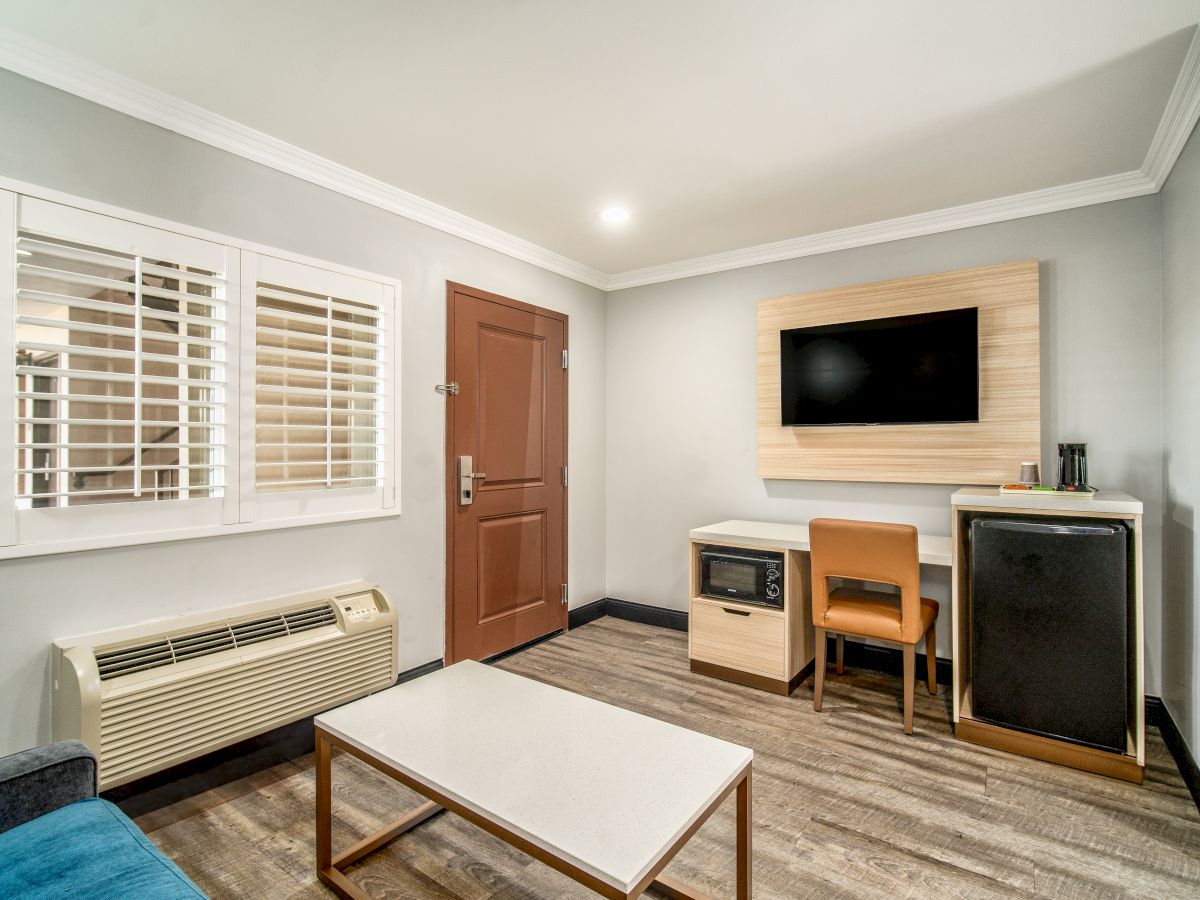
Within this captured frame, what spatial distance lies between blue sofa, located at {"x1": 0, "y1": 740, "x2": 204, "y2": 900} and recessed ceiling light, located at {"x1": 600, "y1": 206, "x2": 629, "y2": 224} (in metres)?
2.95

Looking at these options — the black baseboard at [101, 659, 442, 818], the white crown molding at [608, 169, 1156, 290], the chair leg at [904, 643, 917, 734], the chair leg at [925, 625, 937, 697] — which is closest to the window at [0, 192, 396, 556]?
the black baseboard at [101, 659, 442, 818]

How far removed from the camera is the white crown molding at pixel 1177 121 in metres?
1.97

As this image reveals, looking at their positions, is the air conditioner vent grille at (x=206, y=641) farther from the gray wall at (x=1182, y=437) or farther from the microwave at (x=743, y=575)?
the gray wall at (x=1182, y=437)

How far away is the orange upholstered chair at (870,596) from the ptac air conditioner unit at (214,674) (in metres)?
1.99

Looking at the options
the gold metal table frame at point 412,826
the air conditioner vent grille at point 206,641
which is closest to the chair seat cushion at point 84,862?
the gold metal table frame at point 412,826

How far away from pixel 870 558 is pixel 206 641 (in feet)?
8.87

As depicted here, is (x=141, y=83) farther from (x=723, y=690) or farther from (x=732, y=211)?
(x=723, y=690)

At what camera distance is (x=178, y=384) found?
2221 millimetres

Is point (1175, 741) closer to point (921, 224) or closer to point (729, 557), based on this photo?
point (729, 557)

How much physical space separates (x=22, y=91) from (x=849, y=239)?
3.63 metres

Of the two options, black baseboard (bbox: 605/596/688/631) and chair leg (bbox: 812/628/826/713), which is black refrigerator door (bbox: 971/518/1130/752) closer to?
chair leg (bbox: 812/628/826/713)

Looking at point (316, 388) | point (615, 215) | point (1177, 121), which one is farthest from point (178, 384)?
point (1177, 121)

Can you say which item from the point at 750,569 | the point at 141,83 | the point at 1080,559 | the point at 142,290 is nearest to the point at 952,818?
the point at 1080,559

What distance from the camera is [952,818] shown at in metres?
2.06
